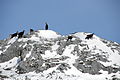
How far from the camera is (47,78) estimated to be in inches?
1510

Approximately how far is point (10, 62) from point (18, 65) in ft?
15.9

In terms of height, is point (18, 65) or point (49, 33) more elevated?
point (49, 33)

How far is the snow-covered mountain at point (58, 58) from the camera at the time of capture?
139 feet

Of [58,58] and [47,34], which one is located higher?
[47,34]

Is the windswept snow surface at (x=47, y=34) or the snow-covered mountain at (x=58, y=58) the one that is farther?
the windswept snow surface at (x=47, y=34)

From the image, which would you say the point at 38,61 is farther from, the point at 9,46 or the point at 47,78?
the point at 9,46

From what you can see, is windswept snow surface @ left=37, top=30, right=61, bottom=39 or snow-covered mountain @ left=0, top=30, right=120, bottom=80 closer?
snow-covered mountain @ left=0, top=30, right=120, bottom=80

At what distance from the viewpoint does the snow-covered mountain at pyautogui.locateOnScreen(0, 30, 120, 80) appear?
4222cm

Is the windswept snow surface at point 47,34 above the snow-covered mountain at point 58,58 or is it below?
above

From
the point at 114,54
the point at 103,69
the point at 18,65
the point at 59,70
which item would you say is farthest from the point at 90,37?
the point at 18,65

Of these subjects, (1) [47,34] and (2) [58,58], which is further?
(1) [47,34]

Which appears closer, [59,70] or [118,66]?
[59,70]

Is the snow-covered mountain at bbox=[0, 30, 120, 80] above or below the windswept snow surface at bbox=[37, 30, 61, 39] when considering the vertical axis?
below

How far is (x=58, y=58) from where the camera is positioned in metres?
47.0
